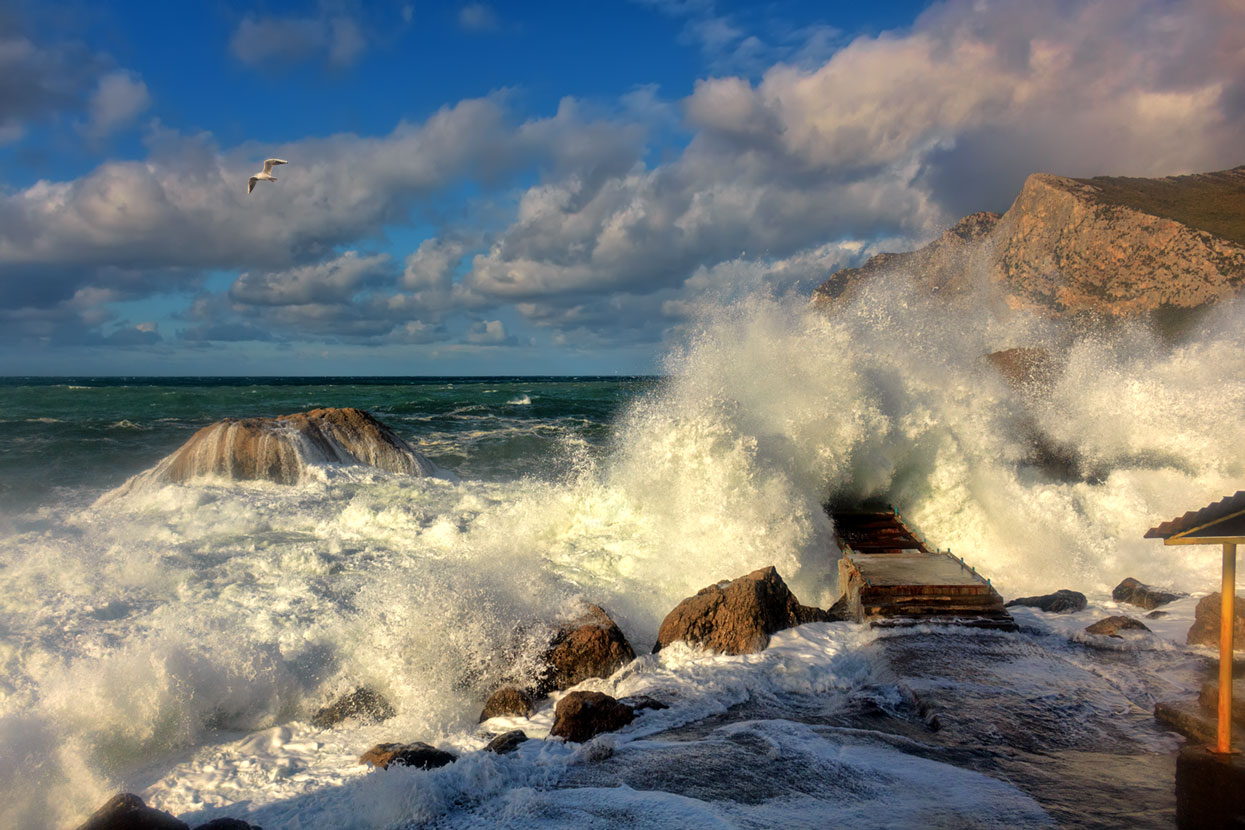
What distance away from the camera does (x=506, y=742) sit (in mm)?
5348

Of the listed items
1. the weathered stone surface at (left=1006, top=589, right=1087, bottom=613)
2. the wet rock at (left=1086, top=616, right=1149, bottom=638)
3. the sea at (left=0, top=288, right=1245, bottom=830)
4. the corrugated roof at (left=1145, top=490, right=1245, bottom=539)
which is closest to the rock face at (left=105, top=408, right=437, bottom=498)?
the sea at (left=0, top=288, right=1245, bottom=830)

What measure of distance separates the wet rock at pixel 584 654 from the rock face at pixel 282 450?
10.1 meters

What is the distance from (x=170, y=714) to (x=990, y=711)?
22.9ft

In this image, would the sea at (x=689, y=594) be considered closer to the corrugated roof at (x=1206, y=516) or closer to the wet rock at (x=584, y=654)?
the wet rock at (x=584, y=654)

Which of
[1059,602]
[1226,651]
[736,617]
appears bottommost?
[1059,602]

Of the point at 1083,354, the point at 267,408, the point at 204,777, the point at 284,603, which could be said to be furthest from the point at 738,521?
the point at 267,408

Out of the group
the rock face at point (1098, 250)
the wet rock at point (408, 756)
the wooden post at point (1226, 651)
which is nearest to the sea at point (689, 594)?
the wet rock at point (408, 756)

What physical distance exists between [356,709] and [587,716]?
2.46 m

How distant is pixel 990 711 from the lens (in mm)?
5617

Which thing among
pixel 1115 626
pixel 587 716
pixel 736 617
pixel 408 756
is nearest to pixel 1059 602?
pixel 1115 626

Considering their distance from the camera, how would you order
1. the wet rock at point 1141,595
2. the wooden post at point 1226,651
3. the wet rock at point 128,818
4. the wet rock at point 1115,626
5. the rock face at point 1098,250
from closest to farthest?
the wet rock at point 128,818
the wooden post at point 1226,651
the wet rock at point 1115,626
the wet rock at point 1141,595
the rock face at point 1098,250

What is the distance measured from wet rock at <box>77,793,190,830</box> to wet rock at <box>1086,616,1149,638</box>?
855 cm

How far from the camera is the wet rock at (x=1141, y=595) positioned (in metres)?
8.77

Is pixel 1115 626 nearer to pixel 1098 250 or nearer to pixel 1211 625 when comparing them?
pixel 1211 625
